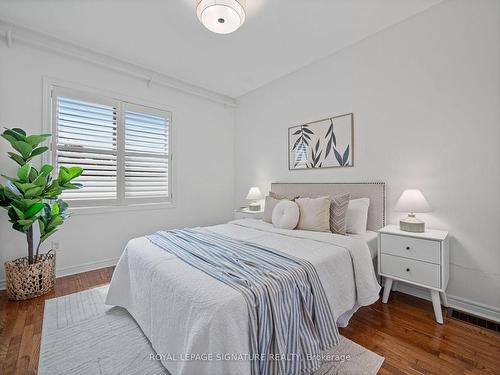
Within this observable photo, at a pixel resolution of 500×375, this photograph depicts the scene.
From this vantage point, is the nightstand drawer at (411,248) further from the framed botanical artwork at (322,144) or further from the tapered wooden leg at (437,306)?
the framed botanical artwork at (322,144)

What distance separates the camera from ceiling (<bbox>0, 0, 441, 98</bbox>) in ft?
6.89

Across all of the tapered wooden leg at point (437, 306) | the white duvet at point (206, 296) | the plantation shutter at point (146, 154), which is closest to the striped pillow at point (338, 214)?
the white duvet at point (206, 296)

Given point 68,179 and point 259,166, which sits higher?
point 259,166

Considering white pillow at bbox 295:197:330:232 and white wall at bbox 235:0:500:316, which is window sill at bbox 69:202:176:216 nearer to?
white pillow at bbox 295:197:330:232

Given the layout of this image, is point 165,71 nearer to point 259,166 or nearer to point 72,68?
point 72,68

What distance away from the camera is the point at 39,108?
8.36ft

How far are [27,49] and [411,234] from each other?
14.0 feet

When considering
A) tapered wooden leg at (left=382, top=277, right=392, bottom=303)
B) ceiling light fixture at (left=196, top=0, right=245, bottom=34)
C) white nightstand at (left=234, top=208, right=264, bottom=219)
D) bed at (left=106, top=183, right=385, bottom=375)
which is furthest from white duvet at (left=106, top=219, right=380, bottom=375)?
ceiling light fixture at (left=196, top=0, right=245, bottom=34)

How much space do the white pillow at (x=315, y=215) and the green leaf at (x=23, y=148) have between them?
2.72 meters

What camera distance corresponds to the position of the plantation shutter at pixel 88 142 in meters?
2.69

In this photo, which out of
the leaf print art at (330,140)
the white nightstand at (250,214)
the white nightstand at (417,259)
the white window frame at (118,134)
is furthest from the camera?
the white nightstand at (250,214)

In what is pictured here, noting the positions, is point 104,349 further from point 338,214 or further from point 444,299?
point 444,299

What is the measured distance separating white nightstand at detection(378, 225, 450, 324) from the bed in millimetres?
227

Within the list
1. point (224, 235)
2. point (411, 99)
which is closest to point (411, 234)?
point (411, 99)
